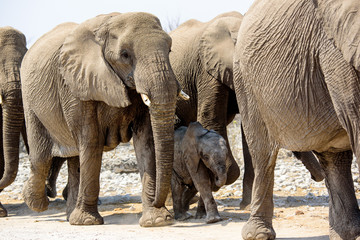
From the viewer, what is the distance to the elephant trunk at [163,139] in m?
5.97

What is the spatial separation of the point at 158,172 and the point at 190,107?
2.02 meters

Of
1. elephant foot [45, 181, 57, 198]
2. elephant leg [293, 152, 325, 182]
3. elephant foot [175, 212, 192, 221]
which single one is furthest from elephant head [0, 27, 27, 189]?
elephant leg [293, 152, 325, 182]

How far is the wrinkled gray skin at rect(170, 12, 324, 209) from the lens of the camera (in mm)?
7418

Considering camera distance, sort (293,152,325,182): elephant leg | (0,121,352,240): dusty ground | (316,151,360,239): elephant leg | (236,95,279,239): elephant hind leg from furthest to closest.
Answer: (293,152,325,182): elephant leg < (0,121,352,240): dusty ground < (236,95,279,239): elephant hind leg < (316,151,360,239): elephant leg

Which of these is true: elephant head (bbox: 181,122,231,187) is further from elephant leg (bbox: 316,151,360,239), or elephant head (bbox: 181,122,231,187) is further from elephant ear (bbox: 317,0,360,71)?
elephant ear (bbox: 317,0,360,71)

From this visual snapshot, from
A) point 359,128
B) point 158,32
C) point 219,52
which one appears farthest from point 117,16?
point 359,128

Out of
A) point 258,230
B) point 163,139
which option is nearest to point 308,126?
point 258,230

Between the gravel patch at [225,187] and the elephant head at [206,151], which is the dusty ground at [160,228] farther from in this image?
the elephant head at [206,151]

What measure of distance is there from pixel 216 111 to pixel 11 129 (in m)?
2.48

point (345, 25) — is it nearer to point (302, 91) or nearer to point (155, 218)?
point (302, 91)

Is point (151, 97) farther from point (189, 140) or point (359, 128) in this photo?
point (359, 128)

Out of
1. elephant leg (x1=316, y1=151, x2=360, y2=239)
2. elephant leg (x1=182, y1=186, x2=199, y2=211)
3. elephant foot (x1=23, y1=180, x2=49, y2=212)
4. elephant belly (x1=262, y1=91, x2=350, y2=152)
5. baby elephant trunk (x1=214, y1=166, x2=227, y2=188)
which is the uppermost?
elephant belly (x1=262, y1=91, x2=350, y2=152)

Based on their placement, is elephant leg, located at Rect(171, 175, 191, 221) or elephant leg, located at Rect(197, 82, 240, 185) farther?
elephant leg, located at Rect(197, 82, 240, 185)

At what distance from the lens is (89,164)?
6.70 meters
